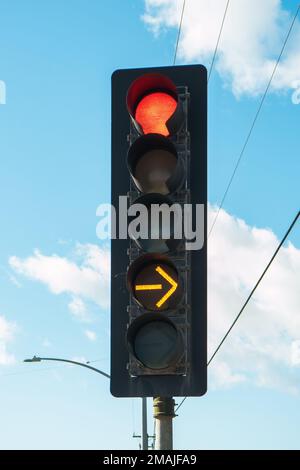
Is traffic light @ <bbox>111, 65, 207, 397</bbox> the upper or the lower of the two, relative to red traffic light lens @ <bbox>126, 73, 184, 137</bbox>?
lower

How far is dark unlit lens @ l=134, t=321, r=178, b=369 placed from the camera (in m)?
4.33

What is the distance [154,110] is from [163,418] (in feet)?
5.59

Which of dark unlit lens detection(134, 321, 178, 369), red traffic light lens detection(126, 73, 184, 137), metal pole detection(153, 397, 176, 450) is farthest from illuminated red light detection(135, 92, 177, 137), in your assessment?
metal pole detection(153, 397, 176, 450)

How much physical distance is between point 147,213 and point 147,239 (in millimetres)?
143

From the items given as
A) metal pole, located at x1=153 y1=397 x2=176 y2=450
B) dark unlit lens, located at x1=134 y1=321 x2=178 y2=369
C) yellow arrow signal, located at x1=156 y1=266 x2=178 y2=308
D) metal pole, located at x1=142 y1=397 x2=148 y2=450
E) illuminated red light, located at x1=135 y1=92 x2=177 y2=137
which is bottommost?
metal pole, located at x1=153 y1=397 x2=176 y2=450

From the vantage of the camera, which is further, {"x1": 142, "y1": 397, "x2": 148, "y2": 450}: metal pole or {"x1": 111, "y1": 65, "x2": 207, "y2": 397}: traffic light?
{"x1": 142, "y1": 397, "x2": 148, "y2": 450}: metal pole

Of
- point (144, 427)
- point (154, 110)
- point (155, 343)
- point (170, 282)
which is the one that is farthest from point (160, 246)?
point (144, 427)

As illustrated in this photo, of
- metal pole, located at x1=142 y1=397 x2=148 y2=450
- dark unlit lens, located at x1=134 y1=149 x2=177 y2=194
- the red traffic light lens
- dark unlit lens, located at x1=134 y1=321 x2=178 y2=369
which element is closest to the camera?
dark unlit lens, located at x1=134 y1=321 x2=178 y2=369

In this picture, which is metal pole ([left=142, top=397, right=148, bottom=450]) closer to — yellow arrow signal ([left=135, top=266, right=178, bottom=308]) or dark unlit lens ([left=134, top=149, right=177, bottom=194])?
dark unlit lens ([left=134, top=149, right=177, bottom=194])

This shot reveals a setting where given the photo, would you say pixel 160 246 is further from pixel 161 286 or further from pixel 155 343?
pixel 155 343
